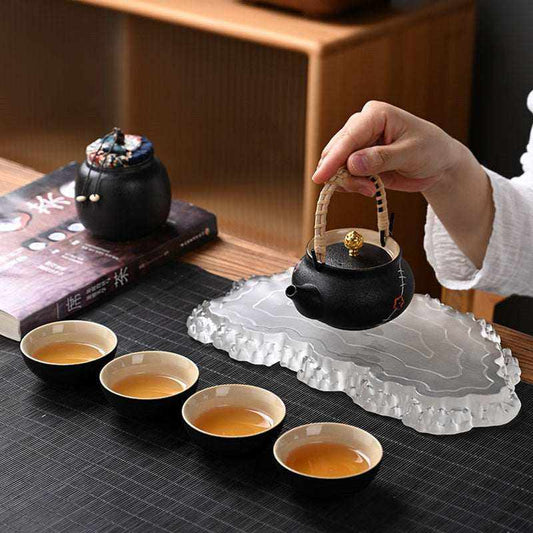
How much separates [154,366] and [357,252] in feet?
0.93

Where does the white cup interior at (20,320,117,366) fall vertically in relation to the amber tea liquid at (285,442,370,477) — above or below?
above

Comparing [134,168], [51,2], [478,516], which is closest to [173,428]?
[478,516]

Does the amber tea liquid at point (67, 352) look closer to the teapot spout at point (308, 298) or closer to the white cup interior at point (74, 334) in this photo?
the white cup interior at point (74, 334)

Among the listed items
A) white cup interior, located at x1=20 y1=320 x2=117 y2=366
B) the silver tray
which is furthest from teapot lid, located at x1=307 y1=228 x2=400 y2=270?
white cup interior, located at x1=20 y1=320 x2=117 y2=366

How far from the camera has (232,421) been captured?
1.13 meters

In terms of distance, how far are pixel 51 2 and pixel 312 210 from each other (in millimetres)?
1295

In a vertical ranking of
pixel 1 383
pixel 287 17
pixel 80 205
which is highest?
pixel 287 17

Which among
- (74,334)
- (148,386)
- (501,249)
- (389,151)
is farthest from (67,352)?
(501,249)

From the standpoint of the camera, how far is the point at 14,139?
3.22m

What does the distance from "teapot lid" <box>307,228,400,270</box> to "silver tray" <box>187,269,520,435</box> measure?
0.14 meters

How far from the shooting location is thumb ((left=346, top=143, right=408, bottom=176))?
1.25m

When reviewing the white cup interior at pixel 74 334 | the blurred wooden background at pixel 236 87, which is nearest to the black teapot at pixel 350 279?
the white cup interior at pixel 74 334

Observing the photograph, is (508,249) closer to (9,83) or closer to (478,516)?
(478,516)

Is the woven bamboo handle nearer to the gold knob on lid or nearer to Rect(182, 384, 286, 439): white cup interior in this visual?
the gold knob on lid
